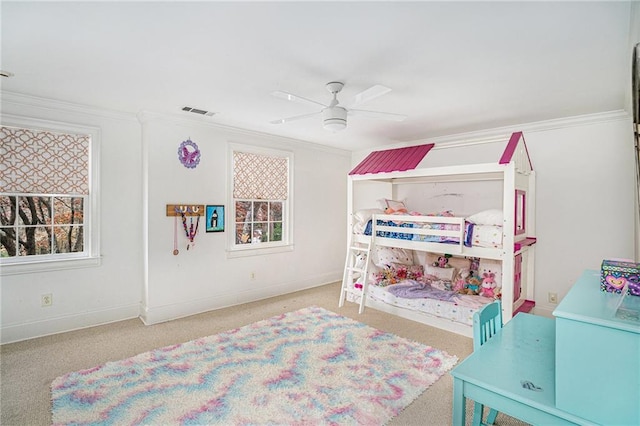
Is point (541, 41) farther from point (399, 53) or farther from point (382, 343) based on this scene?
point (382, 343)

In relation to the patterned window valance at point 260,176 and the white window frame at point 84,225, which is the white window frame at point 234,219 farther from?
the white window frame at point 84,225

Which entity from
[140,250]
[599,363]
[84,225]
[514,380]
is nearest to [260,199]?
[140,250]

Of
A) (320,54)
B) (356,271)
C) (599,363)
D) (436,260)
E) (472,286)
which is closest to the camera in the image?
(599,363)

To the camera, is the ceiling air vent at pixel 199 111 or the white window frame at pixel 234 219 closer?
the ceiling air vent at pixel 199 111

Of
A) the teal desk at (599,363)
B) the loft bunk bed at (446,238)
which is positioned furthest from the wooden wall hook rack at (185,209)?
the teal desk at (599,363)

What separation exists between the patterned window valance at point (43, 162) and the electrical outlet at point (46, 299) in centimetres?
105

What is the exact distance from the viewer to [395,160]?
406 centimetres

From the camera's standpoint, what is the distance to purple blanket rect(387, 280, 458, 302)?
3.68m

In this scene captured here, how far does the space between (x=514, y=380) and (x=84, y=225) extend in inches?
160

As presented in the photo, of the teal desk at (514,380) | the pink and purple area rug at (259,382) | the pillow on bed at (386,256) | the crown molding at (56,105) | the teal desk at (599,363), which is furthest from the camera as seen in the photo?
the pillow on bed at (386,256)

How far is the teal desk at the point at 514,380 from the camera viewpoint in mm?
1157

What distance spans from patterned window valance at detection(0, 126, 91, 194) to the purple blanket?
3.74m

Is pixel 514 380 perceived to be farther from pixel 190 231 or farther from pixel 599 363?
pixel 190 231

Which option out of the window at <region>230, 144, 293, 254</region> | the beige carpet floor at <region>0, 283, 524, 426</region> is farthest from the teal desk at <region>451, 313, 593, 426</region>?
the window at <region>230, 144, 293, 254</region>
